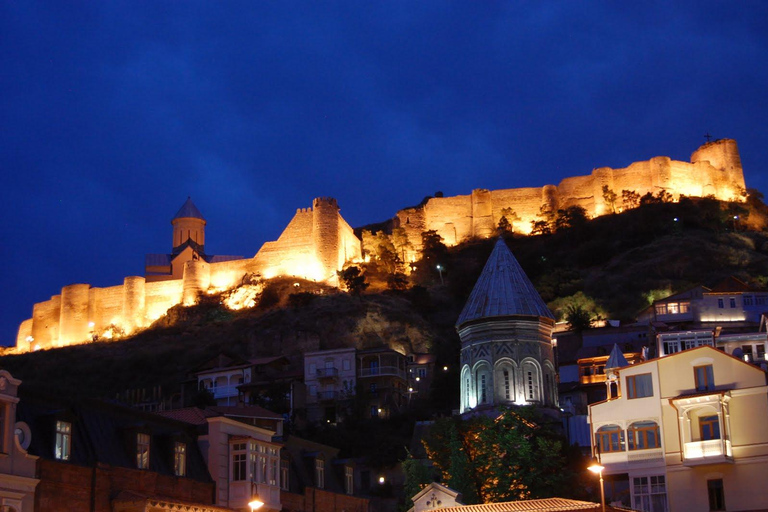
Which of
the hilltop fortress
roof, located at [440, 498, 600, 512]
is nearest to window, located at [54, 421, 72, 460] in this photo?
roof, located at [440, 498, 600, 512]

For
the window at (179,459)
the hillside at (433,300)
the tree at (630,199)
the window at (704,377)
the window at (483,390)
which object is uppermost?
the tree at (630,199)

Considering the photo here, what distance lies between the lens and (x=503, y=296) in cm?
5103

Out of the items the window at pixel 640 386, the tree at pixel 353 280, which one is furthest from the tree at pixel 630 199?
the window at pixel 640 386

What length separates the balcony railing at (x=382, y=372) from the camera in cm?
7025

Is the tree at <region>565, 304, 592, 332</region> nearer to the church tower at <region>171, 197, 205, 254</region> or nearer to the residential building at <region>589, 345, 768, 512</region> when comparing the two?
the residential building at <region>589, 345, 768, 512</region>

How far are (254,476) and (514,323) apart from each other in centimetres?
2201

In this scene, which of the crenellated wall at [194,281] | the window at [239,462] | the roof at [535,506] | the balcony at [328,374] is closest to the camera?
the roof at [535,506]

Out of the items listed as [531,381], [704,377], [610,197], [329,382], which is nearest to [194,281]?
[329,382]

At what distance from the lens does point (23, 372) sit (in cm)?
8544

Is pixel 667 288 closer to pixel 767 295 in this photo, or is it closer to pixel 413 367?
pixel 767 295

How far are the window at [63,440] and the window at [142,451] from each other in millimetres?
2338

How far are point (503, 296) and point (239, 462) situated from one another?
918 inches

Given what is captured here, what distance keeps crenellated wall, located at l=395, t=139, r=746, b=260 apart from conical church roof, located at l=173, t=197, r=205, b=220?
943 inches

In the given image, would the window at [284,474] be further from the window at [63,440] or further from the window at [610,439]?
the window at [610,439]
